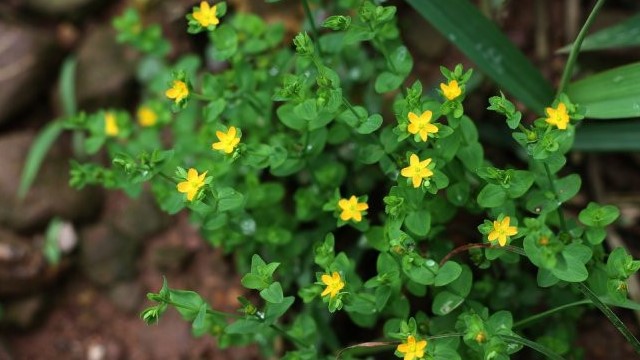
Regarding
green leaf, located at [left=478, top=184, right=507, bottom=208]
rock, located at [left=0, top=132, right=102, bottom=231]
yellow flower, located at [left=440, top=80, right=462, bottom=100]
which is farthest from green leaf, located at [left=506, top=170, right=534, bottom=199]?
rock, located at [left=0, top=132, right=102, bottom=231]

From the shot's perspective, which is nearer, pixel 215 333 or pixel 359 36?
pixel 359 36

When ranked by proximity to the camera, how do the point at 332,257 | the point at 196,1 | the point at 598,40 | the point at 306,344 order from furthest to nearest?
the point at 196,1 < the point at 598,40 < the point at 306,344 < the point at 332,257

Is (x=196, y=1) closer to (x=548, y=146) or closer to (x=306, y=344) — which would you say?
(x=306, y=344)

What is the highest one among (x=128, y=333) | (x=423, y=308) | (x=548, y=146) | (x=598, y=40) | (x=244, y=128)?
(x=548, y=146)

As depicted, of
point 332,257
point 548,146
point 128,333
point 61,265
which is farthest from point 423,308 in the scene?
point 61,265

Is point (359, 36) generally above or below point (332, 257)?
above

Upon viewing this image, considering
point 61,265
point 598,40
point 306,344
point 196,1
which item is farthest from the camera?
point 61,265
